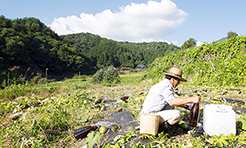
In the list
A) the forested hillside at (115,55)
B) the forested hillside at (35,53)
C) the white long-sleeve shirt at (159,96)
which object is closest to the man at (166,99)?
the white long-sleeve shirt at (159,96)

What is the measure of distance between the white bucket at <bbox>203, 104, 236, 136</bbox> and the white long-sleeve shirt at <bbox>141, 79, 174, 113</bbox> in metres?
0.60

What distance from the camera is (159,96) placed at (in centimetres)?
253

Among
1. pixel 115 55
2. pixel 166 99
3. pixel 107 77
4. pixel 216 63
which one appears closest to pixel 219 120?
pixel 166 99

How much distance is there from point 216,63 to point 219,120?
5.60 meters

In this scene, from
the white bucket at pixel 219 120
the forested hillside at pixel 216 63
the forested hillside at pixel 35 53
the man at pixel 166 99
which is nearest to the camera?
the white bucket at pixel 219 120

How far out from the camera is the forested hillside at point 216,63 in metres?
6.19

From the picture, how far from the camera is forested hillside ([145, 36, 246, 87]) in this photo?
6191 millimetres

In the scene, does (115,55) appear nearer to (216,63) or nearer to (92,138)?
(216,63)

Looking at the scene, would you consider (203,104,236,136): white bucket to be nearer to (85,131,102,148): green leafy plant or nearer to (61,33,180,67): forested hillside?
(85,131,102,148): green leafy plant

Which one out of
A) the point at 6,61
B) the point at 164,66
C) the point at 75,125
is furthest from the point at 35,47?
the point at 75,125

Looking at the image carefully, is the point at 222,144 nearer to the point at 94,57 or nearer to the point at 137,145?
the point at 137,145

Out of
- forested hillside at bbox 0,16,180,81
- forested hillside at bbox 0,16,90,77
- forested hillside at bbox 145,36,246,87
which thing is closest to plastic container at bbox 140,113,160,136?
forested hillside at bbox 145,36,246,87

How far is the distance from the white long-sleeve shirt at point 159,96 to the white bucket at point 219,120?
0.60 m

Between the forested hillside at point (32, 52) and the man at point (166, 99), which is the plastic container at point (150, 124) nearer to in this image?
the man at point (166, 99)
